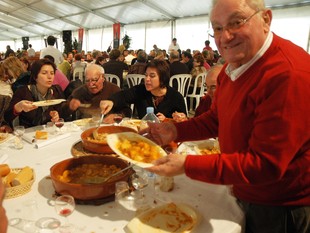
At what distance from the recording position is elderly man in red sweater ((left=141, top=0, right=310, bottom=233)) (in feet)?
3.06

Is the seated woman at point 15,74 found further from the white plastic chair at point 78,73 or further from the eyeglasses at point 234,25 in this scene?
the eyeglasses at point 234,25

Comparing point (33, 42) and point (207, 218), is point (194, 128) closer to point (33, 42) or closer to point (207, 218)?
point (207, 218)

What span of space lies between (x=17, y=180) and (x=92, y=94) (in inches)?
73.0

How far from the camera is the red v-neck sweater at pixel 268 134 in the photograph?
0.93m

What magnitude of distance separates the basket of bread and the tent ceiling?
9.17m

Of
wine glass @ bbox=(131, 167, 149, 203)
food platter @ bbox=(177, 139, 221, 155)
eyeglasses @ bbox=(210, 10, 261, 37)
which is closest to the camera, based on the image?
eyeglasses @ bbox=(210, 10, 261, 37)

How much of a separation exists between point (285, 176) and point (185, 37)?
11787mm

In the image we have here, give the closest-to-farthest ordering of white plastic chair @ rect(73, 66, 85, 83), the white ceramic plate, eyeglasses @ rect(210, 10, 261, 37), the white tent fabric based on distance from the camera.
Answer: eyeglasses @ rect(210, 10, 261, 37) → the white ceramic plate → white plastic chair @ rect(73, 66, 85, 83) → the white tent fabric

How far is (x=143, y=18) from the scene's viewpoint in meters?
12.9

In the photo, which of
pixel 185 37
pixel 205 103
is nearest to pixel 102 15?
pixel 185 37

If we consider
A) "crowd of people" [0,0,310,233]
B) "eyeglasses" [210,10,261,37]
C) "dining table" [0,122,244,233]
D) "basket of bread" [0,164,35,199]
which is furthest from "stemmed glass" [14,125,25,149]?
"eyeglasses" [210,10,261,37]

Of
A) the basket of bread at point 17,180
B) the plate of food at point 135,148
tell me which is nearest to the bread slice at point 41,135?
the basket of bread at point 17,180

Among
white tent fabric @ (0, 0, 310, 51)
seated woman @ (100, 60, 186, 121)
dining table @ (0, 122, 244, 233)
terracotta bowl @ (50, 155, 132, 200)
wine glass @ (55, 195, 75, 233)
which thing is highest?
white tent fabric @ (0, 0, 310, 51)

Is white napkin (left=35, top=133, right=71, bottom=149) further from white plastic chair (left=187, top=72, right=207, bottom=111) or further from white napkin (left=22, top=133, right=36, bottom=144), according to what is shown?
white plastic chair (left=187, top=72, right=207, bottom=111)
